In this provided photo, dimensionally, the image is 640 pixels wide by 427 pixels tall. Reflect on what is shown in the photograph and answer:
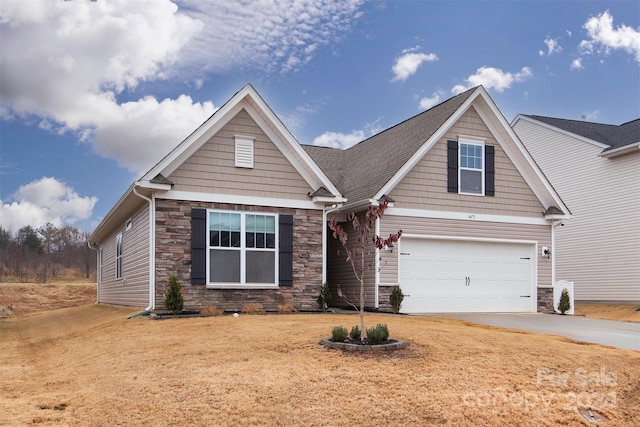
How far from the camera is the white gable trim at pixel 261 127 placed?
47.9 feet

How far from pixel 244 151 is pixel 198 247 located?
273 cm

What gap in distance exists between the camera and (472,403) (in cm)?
692

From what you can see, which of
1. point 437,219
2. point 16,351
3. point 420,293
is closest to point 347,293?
point 420,293

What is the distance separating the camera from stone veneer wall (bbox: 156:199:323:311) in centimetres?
1447

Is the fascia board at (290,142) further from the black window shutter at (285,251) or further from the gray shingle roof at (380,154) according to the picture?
the gray shingle roof at (380,154)

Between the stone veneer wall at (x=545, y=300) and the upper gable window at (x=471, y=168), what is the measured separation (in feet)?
11.6

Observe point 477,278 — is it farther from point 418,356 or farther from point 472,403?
point 472,403

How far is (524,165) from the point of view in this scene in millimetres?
18375

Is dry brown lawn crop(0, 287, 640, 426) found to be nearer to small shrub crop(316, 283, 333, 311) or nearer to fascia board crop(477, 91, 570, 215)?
small shrub crop(316, 283, 333, 311)

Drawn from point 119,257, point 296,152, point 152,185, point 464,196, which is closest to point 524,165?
point 464,196

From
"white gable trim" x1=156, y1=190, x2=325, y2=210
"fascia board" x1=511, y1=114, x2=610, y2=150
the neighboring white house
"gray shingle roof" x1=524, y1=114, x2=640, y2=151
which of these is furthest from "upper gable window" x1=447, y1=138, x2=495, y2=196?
"fascia board" x1=511, y1=114, x2=610, y2=150

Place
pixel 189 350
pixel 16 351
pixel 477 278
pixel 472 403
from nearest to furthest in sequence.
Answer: pixel 472 403 < pixel 189 350 < pixel 16 351 < pixel 477 278

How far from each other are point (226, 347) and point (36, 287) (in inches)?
1324

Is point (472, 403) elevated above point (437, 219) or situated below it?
below
